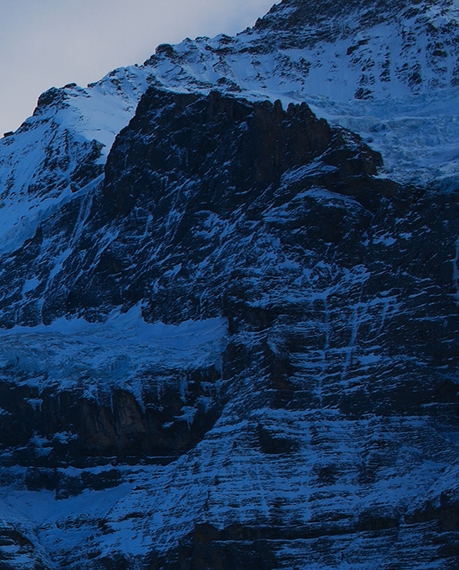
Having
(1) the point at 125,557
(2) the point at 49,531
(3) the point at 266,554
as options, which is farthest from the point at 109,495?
(3) the point at 266,554

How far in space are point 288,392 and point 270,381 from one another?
8.27 ft

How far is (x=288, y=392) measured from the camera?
513ft

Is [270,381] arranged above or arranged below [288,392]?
above

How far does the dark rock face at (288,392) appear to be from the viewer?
142625 millimetres

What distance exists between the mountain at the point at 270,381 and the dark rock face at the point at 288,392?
0.71ft

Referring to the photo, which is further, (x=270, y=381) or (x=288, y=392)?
(x=270, y=381)

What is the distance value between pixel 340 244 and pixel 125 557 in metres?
42.5

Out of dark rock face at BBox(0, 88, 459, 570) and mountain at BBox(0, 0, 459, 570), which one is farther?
mountain at BBox(0, 0, 459, 570)

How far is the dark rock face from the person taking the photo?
143 meters

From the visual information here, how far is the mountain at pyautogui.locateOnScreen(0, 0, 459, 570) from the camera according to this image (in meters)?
144

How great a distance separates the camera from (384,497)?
142 m

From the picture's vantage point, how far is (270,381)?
6225 inches

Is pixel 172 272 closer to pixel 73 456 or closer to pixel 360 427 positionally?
pixel 73 456

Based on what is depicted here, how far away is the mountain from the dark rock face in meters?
0.22
